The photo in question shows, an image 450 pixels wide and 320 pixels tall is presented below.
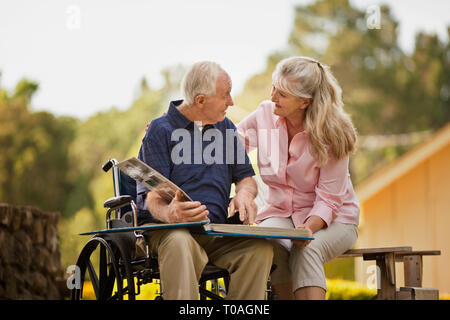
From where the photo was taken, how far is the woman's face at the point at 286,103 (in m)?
2.80

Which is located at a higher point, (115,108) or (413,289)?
(115,108)

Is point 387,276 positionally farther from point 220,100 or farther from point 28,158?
point 28,158

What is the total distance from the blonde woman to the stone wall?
281cm

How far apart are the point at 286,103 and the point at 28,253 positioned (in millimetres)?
3295

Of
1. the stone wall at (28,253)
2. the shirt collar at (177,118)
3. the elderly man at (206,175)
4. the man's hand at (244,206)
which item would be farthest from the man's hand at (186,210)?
the stone wall at (28,253)

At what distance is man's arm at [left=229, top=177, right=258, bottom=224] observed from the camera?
262cm

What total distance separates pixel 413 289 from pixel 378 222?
640 centimetres

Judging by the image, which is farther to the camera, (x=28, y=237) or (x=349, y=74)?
(x=349, y=74)

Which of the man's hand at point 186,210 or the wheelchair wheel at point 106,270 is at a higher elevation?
the man's hand at point 186,210

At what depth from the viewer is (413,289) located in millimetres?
3016

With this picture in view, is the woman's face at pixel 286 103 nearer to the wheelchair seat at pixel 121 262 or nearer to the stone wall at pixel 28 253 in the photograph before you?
the wheelchair seat at pixel 121 262

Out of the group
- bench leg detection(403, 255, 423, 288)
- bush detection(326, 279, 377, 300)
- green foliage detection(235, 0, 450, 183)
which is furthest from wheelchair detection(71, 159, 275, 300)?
green foliage detection(235, 0, 450, 183)
